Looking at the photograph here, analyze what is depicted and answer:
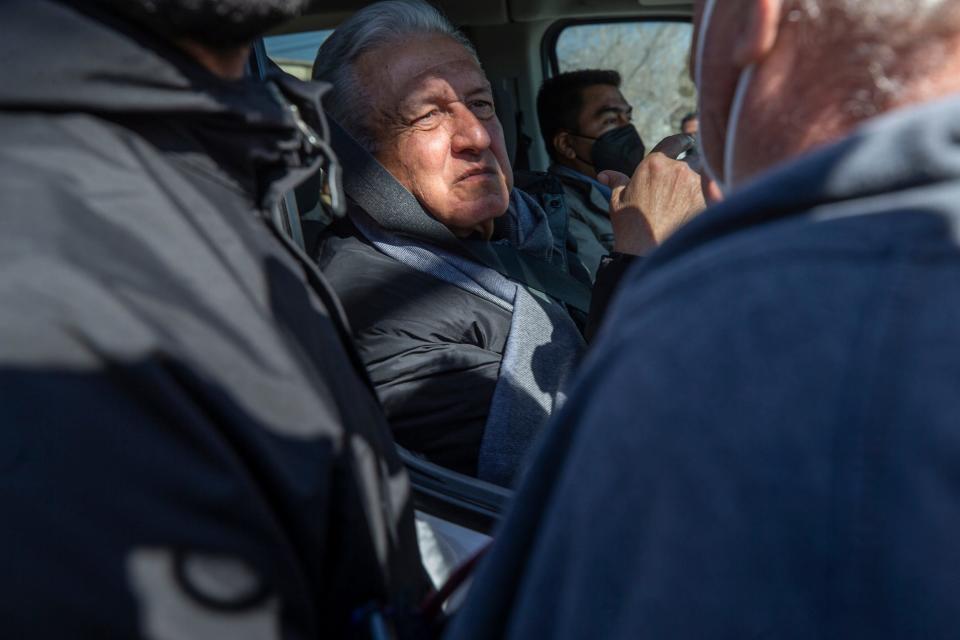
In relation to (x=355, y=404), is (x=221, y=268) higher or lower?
higher

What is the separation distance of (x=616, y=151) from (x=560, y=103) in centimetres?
37

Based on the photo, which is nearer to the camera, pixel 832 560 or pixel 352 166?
pixel 832 560

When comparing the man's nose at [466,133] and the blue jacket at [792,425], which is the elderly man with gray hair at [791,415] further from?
the man's nose at [466,133]

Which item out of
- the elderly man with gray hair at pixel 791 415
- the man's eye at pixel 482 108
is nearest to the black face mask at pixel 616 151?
the man's eye at pixel 482 108

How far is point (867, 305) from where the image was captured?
569mm

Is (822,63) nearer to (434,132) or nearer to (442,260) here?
(442,260)

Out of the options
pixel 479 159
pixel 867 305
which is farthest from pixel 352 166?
pixel 867 305

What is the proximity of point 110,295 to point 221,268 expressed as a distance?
126mm

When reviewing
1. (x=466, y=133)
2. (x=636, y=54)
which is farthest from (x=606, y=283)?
(x=636, y=54)

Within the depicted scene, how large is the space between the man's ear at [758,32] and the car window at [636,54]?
317 cm

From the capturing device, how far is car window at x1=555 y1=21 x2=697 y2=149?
418cm

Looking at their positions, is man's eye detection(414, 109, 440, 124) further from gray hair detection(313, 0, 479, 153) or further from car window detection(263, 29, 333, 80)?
car window detection(263, 29, 333, 80)

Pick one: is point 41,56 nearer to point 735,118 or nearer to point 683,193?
point 735,118

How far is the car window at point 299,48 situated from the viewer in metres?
2.91
